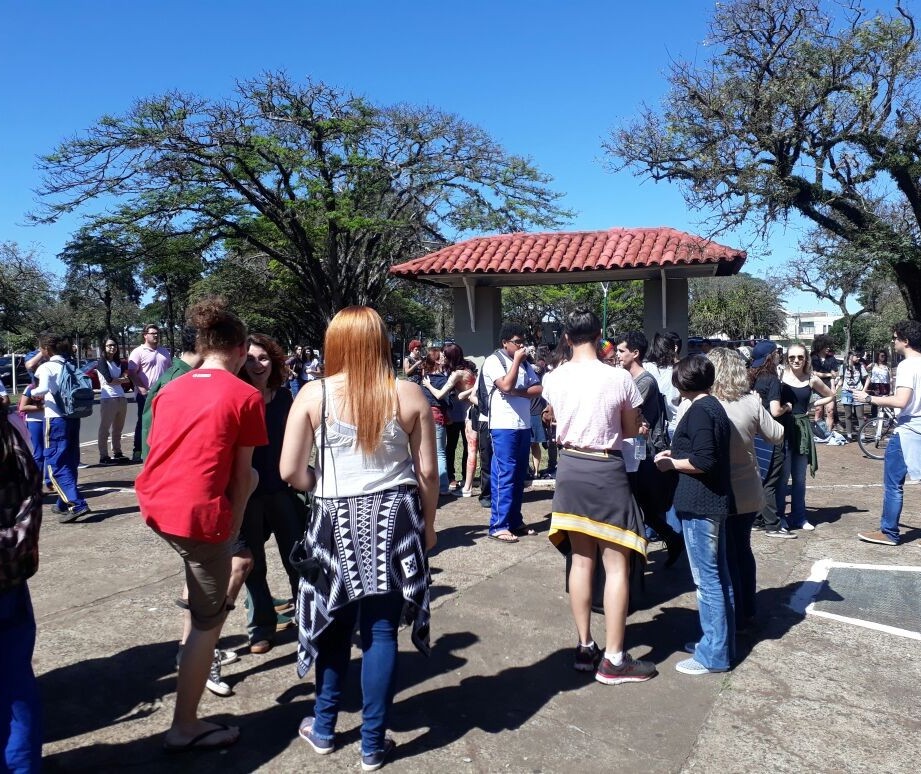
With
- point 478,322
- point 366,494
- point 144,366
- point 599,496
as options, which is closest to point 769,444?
point 599,496

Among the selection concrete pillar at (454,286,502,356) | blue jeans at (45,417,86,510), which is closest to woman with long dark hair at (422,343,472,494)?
blue jeans at (45,417,86,510)

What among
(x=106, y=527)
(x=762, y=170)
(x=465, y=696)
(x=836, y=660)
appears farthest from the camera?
(x=762, y=170)

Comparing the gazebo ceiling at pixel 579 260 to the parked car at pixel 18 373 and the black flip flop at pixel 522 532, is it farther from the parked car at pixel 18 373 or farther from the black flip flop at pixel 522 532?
the parked car at pixel 18 373

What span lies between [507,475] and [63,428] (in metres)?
4.22

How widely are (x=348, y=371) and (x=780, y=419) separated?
4904 mm

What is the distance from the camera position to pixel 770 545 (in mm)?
6285

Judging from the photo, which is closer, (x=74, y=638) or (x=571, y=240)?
(x=74, y=638)

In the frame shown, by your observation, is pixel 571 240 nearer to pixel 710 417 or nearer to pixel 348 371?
pixel 710 417

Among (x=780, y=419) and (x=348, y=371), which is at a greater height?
(x=348, y=371)

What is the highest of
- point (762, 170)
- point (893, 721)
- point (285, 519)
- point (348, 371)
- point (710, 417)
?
point (762, 170)

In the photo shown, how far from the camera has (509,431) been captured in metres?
6.36

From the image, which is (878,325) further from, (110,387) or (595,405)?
(595,405)

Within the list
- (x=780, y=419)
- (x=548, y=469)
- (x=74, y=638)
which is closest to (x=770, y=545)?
(x=780, y=419)

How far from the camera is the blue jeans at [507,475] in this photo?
632cm
